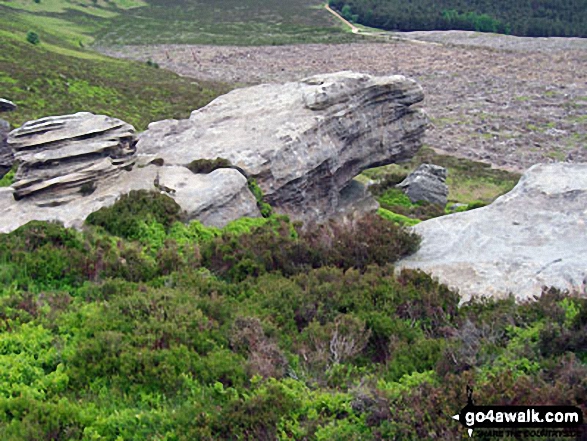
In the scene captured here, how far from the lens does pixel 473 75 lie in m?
79.1

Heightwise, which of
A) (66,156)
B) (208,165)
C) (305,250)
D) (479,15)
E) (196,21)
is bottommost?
(196,21)

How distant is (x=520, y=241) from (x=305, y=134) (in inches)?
357

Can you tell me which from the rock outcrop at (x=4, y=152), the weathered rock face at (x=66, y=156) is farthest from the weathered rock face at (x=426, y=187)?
the rock outcrop at (x=4, y=152)

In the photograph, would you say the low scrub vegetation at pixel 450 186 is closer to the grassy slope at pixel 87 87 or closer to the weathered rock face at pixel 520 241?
the weathered rock face at pixel 520 241

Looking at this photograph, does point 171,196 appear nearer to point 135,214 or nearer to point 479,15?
point 135,214

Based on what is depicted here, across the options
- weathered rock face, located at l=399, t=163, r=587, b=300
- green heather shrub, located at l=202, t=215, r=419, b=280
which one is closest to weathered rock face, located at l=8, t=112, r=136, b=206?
green heather shrub, located at l=202, t=215, r=419, b=280

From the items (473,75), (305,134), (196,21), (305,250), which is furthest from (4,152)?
(196,21)

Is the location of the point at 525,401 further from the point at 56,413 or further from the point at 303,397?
the point at 56,413

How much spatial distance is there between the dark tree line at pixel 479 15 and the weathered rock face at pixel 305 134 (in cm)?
11353

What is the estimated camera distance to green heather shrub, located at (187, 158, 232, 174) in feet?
62.2

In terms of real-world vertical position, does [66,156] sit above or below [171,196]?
above

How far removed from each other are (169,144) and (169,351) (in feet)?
46.4

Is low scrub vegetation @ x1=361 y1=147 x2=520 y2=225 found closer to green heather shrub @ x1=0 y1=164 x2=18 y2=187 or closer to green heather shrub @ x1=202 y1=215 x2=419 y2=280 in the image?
green heather shrub @ x1=202 y1=215 x2=419 y2=280

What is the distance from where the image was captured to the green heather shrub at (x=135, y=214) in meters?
14.5
